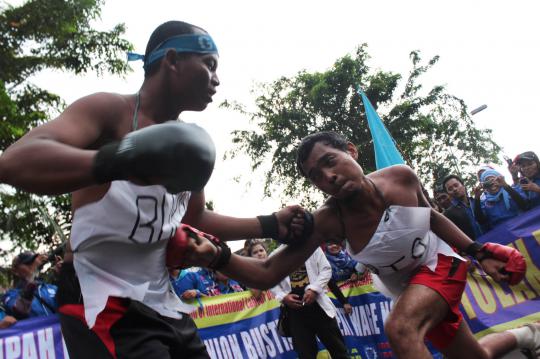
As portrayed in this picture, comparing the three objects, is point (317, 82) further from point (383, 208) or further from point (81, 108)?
point (81, 108)

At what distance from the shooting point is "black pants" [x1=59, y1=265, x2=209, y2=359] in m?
1.69

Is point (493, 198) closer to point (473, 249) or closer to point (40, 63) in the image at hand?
point (473, 249)

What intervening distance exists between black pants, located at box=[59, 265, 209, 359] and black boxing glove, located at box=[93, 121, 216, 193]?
627 millimetres

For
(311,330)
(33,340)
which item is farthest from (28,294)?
(311,330)

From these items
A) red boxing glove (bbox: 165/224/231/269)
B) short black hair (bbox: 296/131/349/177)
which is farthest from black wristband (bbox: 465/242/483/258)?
red boxing glove (bbox: 165/224/231/269)

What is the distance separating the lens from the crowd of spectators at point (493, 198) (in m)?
5.55

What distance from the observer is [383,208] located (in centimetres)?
314

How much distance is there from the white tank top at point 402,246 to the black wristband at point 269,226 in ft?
2.15

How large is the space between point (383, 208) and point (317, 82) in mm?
19658

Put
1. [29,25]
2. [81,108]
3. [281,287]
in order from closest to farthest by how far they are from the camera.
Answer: [81,108]
[281,287]
[29,25]

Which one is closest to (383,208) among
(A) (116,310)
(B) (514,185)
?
(A) (116,310)

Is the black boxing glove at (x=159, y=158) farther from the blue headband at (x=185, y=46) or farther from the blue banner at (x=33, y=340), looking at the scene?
the blue banner at (x=33, y=340)

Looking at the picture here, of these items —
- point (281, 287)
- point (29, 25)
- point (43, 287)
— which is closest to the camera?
point (43, 287)

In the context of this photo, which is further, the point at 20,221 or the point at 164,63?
the point at 20,221
